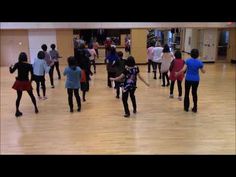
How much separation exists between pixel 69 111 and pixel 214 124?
319 centimetres

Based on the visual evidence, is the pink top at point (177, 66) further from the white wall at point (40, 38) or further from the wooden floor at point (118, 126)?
the white wall at point (40, 38)

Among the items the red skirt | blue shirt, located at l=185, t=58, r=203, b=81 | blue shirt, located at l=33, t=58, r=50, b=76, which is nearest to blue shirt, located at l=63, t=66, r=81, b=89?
the red skirt

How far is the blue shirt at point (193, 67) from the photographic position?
18.2 feet

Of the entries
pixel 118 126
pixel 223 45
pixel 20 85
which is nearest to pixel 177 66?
pixel 118 126

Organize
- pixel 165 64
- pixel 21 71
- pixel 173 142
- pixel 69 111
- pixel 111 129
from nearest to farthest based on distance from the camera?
pixel 173 142
pixel 111 129
pixel 21 71
pixel 69 111
pixel 165 64

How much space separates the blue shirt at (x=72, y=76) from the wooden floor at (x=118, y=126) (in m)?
0.68

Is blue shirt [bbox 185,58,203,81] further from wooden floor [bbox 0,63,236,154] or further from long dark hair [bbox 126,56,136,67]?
long dark hair [bbox 126,56,136,67]

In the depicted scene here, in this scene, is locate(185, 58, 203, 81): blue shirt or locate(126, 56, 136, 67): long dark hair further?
locate(185, 58, 203, 81): blue shirt

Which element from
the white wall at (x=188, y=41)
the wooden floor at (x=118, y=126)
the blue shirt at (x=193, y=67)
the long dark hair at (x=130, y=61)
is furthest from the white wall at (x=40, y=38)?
the blue shirt at (x=193, y=67)

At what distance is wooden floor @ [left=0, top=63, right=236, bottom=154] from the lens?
4281 mm

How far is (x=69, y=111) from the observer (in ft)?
20.2

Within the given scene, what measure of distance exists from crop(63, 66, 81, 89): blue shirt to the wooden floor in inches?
26.8
